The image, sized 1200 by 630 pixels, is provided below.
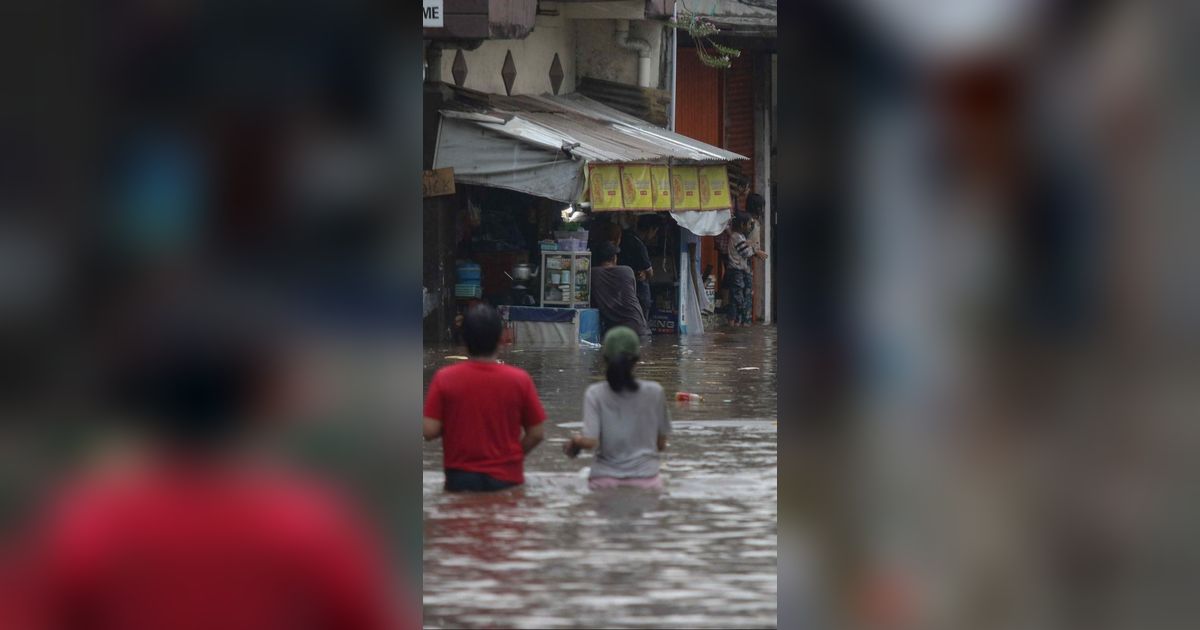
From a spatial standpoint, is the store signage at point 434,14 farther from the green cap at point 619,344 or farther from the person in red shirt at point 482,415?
the person in red shirt at point 482,415

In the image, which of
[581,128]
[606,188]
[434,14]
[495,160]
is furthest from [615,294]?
[434,14]

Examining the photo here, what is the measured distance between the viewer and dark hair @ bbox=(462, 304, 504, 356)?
20.0 ft

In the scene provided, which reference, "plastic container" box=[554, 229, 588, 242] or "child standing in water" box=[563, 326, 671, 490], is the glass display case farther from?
"child standing in water" box=[563, 326, 671, 490]

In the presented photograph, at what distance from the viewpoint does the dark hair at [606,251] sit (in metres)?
14.8

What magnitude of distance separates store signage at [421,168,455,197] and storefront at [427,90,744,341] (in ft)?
1.05

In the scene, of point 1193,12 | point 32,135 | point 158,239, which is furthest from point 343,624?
point 1193,12

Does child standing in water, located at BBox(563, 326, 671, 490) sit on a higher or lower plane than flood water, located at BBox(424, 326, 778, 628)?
higher

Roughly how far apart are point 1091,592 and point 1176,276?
0.74 meters

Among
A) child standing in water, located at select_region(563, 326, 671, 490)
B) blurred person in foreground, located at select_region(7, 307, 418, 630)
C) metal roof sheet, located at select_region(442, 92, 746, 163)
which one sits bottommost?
child standing in water, located at select_region(563, 326, 671, 490)

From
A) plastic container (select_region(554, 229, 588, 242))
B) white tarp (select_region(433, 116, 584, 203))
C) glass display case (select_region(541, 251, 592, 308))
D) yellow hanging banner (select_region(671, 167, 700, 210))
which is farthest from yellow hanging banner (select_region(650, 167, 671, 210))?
white tarp (select_region(433, 116, 584, 203))

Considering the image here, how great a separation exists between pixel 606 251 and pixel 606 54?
17.3 ft

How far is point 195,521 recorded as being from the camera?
1638 millimetres

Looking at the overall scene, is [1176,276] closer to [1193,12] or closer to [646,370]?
[1193,12]

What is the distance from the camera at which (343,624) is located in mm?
1727
